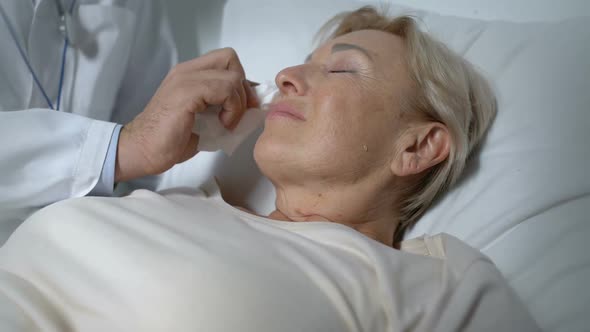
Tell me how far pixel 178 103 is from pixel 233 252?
384mm

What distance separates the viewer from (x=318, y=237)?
0.76m

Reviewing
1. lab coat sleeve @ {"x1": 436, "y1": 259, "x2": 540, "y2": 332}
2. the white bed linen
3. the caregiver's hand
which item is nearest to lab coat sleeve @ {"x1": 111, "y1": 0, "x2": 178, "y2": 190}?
the caregiver's hand

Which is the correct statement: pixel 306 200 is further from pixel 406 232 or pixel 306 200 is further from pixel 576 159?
pixel 576 159

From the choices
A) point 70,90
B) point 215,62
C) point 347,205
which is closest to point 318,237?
point 347,205

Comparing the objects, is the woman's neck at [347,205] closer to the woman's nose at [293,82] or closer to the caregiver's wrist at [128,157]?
the woman's nose at [293,82]

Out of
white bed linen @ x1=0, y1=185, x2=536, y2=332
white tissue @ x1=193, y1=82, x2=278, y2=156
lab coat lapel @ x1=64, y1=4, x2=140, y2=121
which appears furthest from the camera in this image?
lab coat lapel @ x1=64, y1=4, x2=140, y2=121

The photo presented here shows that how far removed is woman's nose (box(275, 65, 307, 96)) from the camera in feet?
2.81

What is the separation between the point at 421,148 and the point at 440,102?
0.10 meters

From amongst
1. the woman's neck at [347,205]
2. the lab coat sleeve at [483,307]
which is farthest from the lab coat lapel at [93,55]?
the lab coat sleeve at [483,307]

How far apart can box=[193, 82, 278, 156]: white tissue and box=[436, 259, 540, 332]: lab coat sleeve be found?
21.7 inches

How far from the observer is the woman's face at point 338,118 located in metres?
0.82

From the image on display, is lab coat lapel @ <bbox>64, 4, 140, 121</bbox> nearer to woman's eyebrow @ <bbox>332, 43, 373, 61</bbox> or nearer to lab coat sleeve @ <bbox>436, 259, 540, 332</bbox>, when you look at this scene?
woman's eyebrow @ <bbox>332, 43, 373, 61</bbox>

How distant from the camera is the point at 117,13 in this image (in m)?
1.17

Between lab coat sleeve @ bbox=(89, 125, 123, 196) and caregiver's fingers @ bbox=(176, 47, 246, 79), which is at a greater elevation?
caregiver's fingers @ bbox=(176, 47, 246, 79)
